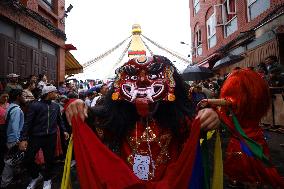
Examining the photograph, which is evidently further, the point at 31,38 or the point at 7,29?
the point at 31,38

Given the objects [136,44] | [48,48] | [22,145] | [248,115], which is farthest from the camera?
[136,44]

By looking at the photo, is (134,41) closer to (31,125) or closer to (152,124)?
(31,125)

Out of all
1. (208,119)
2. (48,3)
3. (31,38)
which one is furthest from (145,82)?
(48,3)

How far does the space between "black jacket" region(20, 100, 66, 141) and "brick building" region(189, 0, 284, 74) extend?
29.1 ft

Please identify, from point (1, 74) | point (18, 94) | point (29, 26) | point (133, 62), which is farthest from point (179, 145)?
point (29, 26)

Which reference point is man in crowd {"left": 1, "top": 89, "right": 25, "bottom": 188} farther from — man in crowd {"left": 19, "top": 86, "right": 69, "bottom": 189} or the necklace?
the necklace

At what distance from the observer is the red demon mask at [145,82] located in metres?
2.36

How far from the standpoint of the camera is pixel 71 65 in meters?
19.2

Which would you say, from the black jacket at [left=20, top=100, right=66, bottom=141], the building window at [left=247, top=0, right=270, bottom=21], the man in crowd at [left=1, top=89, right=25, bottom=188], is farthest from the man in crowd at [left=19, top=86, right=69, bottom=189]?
the building window at [left=247, top=0, right=270, bottom=21]

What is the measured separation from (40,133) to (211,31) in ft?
60.4

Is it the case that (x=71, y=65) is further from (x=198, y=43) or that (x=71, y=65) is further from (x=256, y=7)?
(x=198, y=43)

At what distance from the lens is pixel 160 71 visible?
2.47 m

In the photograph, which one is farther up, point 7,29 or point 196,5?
point 196,5

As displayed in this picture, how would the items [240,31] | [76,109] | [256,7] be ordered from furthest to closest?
[240,31], [256,7], [76,109]
